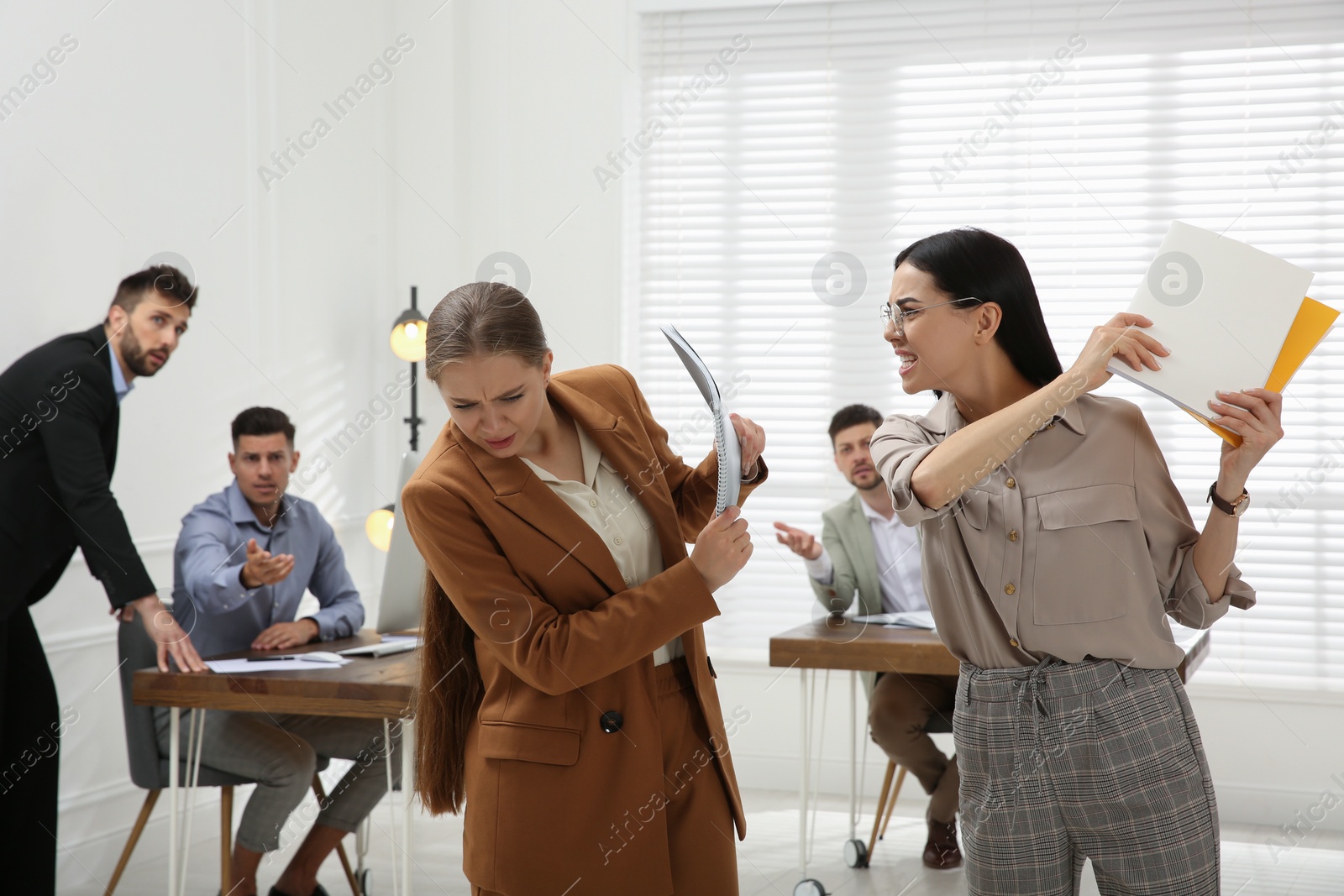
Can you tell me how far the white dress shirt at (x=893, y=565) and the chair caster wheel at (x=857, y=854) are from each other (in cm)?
83

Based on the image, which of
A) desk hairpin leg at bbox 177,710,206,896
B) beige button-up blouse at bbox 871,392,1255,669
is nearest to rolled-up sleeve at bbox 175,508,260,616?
desk hairpin leg at bbox 177,710,206,896

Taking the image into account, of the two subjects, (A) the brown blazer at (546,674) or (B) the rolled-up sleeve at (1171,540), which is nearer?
(B) the rolled-up sleeve at (1171,540)

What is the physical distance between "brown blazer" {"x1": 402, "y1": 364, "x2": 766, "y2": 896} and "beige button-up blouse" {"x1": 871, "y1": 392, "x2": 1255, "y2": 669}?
349 mm

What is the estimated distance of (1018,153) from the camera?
4.87m

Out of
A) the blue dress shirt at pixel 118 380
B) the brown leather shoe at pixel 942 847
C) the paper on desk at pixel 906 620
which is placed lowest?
the brown leather shoe at pixel 942 847

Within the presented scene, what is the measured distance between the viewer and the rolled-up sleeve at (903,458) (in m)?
1.43

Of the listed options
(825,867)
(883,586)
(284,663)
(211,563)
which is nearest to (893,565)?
(883,586)

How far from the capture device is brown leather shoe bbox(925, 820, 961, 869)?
3875mm

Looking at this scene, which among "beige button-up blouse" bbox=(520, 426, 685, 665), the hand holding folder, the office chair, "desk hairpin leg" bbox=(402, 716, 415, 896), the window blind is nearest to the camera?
the hand holding folder

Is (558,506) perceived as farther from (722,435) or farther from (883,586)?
(883,586)

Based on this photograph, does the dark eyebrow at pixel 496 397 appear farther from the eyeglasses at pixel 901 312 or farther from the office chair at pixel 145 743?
the office chair at pixel 145 743

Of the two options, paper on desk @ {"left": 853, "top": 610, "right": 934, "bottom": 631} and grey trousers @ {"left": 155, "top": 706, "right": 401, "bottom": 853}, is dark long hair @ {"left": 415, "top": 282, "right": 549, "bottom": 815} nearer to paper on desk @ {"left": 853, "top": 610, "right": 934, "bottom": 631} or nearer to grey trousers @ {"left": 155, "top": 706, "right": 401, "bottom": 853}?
grey trousers @ {"left": 155, "top": 706, "right": 401, "bottom": 853}

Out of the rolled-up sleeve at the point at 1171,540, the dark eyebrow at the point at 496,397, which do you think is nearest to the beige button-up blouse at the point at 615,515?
the dark eyebrow at the point at 496,397

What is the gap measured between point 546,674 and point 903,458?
0.57 meters
